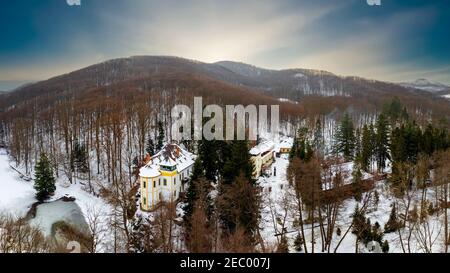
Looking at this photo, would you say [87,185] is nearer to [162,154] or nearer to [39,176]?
[39,176]

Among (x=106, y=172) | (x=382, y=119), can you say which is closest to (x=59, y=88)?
(x=106, y=172)

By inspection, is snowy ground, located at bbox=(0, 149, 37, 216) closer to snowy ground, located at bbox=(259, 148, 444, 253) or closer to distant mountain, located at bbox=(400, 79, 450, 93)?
snowy ground, located at bbox=(259, 148, 444, 253)

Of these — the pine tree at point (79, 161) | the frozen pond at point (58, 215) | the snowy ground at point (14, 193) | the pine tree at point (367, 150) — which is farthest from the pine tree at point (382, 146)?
the snowy ground at point (14, 193)

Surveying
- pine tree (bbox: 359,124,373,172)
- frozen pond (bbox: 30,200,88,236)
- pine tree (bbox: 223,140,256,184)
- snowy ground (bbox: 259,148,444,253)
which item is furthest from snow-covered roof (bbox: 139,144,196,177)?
pine tree (bbox: 359,124,373,172)

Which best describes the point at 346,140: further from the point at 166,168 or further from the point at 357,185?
the point at 166,168

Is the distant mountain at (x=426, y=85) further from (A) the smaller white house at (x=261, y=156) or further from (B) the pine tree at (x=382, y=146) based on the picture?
(A) the smaller white house at (x=261, y=156)
